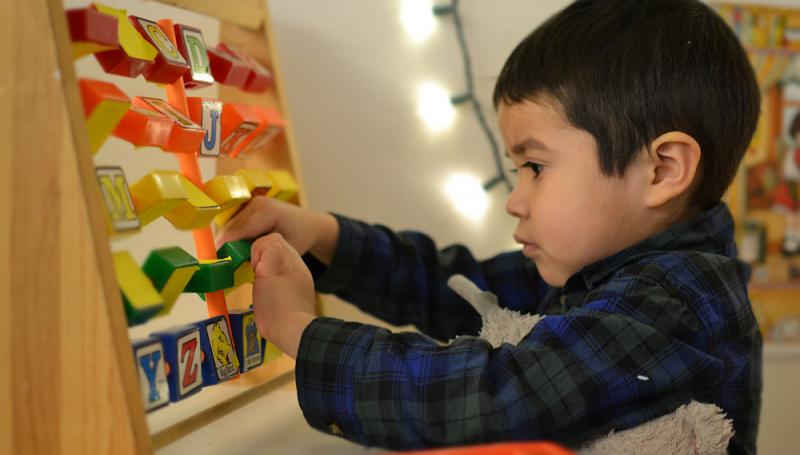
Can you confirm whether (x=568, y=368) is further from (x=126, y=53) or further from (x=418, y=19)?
(x=418, y=19)

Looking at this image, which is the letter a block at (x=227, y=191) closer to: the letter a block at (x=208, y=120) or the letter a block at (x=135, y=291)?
the letter a block at (x=208, y=120)

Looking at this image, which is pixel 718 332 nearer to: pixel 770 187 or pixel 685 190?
pixel 685 190

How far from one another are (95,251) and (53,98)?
0.35 ft

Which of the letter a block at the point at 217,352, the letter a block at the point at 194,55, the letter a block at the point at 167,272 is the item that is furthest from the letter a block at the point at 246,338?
the letter a block at the point at 194,55

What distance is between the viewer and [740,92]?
2.80 ft

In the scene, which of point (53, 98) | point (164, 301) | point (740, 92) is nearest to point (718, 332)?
point (740, 92)

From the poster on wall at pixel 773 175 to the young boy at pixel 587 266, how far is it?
468mm

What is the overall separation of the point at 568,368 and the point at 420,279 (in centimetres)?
40

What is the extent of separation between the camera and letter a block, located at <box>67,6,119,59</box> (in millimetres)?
554

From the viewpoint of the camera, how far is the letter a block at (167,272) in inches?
23.5

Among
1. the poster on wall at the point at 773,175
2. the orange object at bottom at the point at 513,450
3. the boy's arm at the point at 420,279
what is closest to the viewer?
the orange object at bottom at the point at 513,450

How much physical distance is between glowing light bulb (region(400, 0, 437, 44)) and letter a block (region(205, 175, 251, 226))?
49 centimetres

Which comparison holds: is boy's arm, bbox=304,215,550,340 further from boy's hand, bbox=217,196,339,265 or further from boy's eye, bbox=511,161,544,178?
boy's eye, bbox=511,161,544,178

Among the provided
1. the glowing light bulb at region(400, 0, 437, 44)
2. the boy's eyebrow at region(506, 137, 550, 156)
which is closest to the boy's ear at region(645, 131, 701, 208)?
the boy's eyebrow at region(506, 137, 550, 156)
